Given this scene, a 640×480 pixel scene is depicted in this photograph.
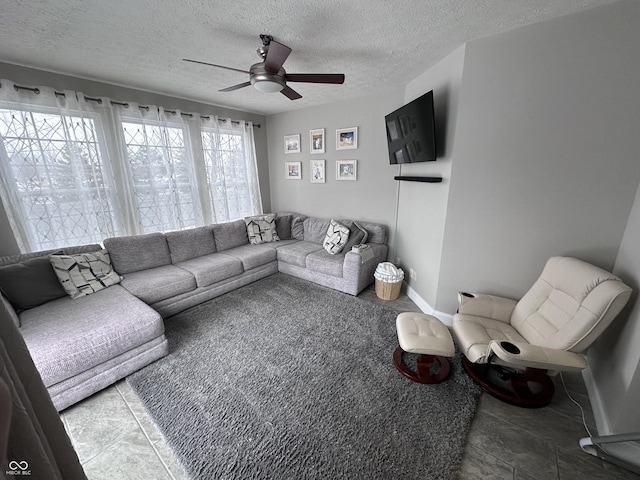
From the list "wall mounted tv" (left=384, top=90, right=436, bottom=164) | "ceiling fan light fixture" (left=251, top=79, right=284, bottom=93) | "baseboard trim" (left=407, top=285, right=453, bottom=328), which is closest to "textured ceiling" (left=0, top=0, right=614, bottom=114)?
"ceiling fan light fixture" (left=251, top=79, right=284, bottom=93)

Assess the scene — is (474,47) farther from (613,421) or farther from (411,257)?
(613,421)

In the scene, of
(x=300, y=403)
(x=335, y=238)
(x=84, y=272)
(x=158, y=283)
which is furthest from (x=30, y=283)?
(x=335, y=238)

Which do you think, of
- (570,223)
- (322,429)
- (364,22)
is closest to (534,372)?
(570,223)

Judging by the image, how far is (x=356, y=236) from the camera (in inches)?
135

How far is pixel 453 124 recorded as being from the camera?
2.18 m

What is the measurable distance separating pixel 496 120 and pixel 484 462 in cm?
233

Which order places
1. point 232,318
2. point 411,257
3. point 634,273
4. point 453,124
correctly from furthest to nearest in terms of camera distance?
point 411,257
point 232,318
point 453,124
point 634,273

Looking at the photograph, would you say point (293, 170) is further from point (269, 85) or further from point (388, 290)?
point (388, 290)

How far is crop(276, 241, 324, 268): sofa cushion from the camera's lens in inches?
138

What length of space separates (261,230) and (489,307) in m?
3.15

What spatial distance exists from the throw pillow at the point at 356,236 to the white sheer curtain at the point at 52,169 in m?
2.98

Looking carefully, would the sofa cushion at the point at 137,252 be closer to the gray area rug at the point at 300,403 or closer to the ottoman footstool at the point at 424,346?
the gray area rug at the point at 300,403

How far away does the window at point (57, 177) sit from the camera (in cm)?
236

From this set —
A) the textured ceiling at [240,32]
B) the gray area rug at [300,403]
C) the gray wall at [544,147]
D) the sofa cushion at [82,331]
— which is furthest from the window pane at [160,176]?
the gray wall at [544,147]
